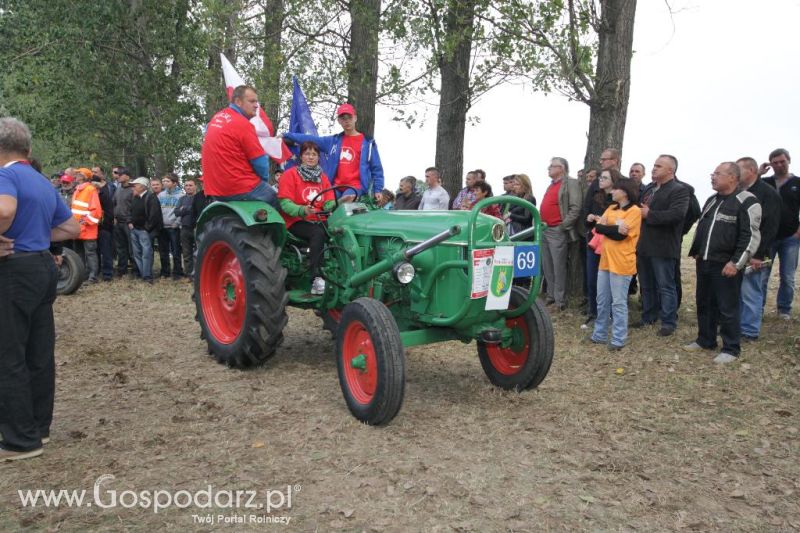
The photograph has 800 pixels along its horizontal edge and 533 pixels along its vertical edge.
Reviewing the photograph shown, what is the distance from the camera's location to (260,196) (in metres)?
5.42

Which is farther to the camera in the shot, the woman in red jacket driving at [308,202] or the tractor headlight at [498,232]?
the woman in red jacket driving at [308,202]

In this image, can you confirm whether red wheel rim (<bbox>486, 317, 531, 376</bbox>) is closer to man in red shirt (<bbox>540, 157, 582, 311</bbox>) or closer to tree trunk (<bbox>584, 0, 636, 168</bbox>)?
man in red shirt (<bbox>540, 157, 582, 311</bbox>)

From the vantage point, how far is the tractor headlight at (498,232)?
13.6 ft

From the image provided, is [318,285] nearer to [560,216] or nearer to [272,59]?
[560,216]

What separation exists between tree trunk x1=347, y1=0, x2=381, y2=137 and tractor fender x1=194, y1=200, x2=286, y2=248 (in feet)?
15.2

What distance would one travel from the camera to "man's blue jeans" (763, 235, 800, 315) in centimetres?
718

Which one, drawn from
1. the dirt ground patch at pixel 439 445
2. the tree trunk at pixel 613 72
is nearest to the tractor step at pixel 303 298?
the dirt ground patch at pixel 439 445

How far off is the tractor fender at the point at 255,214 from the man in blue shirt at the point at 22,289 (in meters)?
1.57

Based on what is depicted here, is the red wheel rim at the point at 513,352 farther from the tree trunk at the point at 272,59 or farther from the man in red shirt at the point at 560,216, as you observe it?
the tree trunk at the point at 272,59

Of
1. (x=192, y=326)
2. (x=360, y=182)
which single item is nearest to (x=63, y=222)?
(x=360, y=182)

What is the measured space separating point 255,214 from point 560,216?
435cm

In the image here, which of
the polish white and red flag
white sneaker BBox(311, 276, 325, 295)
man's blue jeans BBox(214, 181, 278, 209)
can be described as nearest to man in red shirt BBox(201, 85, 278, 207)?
man's blue jeans BBox(214, 181, 278, 209)

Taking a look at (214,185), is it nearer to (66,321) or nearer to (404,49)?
(66,321)

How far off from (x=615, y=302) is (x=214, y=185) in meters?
3.94
